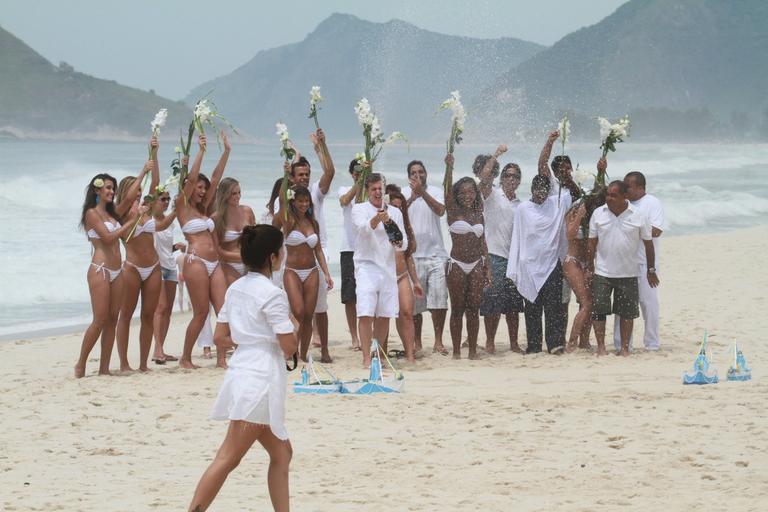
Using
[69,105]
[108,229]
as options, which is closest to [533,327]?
[108,229]

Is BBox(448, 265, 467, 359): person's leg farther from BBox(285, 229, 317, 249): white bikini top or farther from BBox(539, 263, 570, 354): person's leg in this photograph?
BBox(285, 229, 317, 249): white bikini top

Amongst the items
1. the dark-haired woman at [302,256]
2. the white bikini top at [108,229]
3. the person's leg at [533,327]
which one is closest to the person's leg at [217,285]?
the dark-haired woman at [302,256]

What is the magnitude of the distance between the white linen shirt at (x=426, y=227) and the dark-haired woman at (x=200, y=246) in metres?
1.73

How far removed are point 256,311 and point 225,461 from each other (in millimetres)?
669

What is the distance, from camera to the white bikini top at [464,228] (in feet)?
34.1

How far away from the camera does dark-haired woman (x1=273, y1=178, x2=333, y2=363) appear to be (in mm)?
9875

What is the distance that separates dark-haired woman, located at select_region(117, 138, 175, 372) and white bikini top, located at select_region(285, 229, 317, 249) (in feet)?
3.61

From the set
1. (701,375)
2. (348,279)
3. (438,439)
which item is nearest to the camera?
(438,439)

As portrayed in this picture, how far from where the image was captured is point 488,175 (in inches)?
418

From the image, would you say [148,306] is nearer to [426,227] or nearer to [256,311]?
[426,227]

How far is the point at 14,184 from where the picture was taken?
33906 mm

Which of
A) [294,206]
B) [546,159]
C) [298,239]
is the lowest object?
[298,239]

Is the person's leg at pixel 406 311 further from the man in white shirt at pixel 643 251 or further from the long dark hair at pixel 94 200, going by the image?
the long dark hair at pixel 94 200

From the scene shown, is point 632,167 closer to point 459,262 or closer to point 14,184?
point 14,184
